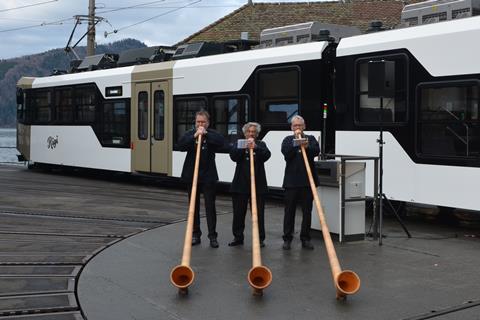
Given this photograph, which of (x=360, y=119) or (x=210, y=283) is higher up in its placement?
(x=360, y=119)

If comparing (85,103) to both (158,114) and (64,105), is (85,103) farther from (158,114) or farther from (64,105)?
(158,114)

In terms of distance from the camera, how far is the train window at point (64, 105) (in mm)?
18562

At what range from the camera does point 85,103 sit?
17875 millimetres

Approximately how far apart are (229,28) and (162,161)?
1530 centimetres

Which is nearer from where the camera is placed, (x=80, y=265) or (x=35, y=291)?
(x=35, y=291)

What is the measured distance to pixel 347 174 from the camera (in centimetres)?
856

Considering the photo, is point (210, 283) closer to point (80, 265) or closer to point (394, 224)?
point (80, 265)

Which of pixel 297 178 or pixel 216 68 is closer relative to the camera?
pixel 297 178

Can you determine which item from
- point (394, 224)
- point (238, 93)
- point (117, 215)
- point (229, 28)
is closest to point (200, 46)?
point (238, 93)

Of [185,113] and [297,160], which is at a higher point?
[185,113]

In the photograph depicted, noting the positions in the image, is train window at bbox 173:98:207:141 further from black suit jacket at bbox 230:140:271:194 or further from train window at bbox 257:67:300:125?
black suit jacket at bbox 230:140:271:194

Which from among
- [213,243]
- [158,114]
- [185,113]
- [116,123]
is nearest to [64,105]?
[116,123]

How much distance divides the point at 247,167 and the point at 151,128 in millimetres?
7601

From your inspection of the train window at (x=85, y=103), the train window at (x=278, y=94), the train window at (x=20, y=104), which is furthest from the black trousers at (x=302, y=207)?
the train window at (x=20, y=104)
